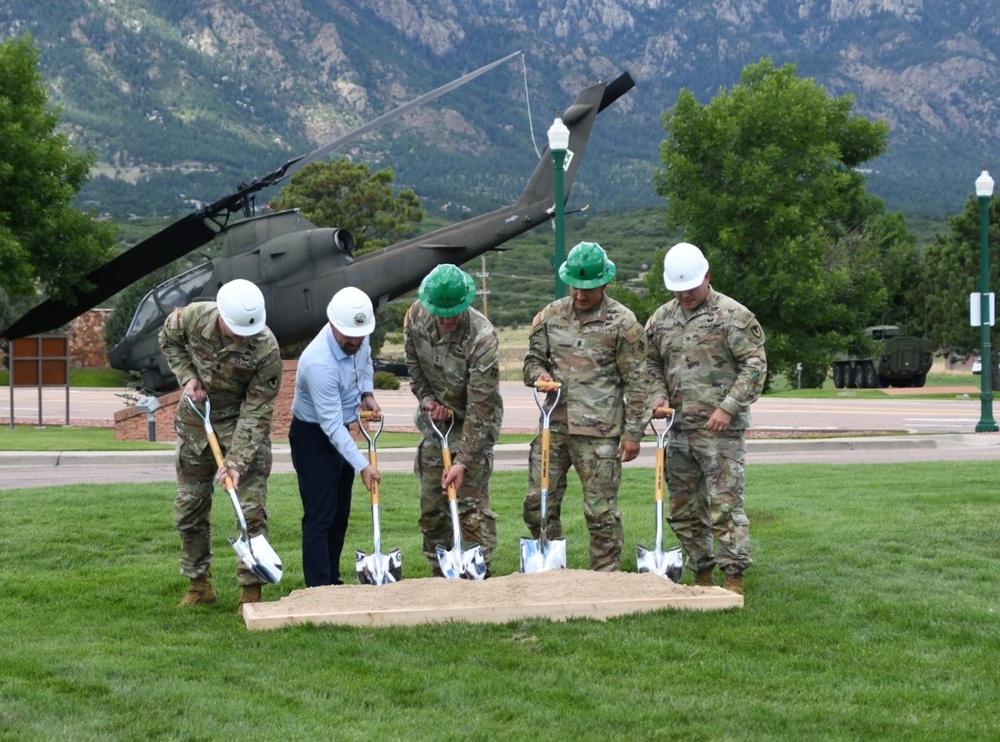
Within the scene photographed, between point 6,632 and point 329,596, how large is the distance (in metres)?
1.74

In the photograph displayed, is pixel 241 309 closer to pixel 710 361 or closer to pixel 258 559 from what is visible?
pixel 258 559

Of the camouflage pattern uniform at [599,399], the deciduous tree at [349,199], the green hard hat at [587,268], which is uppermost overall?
the deciduous tree at [349,199]

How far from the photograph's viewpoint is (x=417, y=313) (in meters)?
8.79

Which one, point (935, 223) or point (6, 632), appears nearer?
point (6, 632)

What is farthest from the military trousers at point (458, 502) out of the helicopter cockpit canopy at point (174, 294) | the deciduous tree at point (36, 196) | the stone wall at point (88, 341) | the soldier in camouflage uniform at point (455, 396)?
the stone wall at point (88, 341)

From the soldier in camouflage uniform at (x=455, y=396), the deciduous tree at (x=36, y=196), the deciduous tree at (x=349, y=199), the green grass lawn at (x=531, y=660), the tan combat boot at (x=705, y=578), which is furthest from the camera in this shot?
the deciduous tree at (x=349, y=199)

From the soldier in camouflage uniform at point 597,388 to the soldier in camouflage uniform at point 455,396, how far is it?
16.1 inches

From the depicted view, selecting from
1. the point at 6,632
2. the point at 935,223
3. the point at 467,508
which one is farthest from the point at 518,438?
the point at 935,223

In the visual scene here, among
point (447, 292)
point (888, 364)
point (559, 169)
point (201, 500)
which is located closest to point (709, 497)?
point (447, 292)

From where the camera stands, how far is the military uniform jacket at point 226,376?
822 cm

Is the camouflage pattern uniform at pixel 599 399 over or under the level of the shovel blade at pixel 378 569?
over

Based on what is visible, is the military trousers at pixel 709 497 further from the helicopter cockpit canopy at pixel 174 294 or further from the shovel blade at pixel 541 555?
the helicopter cockpit canopy at pixel 174 294

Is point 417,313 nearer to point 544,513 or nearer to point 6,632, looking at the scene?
point 544,513

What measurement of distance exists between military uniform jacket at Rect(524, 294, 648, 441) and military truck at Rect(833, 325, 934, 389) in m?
40.4
